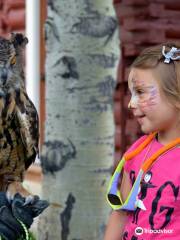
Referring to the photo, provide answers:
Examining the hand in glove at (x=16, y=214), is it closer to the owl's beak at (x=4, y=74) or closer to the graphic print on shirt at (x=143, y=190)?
the graphic print on shirt at (x=143, y=190)

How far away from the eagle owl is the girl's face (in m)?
0.53

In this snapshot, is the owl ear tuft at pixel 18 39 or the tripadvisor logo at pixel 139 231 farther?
the owl ear tuft at pixel 18 39

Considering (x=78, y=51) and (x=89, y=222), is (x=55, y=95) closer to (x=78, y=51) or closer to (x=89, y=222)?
(x=78, y=51)

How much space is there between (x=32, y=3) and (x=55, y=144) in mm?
3792

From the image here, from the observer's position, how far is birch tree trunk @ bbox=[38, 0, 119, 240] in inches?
147

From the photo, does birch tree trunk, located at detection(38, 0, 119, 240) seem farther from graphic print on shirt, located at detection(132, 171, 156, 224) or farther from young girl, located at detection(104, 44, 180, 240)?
graphic print on shirt, located at detection(132, 171, 156, 224)

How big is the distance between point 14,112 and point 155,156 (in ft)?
2.19

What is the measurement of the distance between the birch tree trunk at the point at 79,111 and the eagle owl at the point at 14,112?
0.73 meters

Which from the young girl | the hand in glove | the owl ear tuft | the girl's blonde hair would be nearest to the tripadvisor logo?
the young girl

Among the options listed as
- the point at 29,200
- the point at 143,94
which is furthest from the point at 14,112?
the point at 143,94

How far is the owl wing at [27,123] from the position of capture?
2.90 meters

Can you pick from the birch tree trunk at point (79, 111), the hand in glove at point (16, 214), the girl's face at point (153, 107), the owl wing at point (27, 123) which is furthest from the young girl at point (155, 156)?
the birch tree trunk at point (79, 111)

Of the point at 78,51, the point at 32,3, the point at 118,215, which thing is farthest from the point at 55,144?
the point at 32,3

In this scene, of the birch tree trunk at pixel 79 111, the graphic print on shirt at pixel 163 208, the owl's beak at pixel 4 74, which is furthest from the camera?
the birch tree trunk at pixel 79 111
